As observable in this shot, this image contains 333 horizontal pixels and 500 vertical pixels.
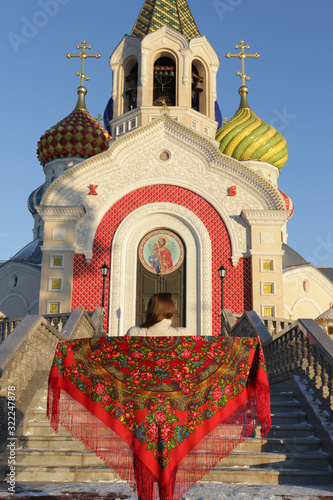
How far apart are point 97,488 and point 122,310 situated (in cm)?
1075

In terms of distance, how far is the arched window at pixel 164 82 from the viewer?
20.0m

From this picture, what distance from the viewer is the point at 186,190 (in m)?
17.0

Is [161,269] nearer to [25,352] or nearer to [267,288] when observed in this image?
[267,288]

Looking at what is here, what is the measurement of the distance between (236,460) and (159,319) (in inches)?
102

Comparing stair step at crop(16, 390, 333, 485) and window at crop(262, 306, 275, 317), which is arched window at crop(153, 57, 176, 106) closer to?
window at crop(262, 306, 275, 317)

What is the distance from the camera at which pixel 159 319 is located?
13.7 ft

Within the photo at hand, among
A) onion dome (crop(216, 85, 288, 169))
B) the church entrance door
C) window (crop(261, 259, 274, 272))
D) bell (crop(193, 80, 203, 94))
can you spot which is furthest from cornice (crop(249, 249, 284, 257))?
onion dome (crop(216, 85, 288, 169))

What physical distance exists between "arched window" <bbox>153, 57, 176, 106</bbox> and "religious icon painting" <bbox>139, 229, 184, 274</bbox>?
578cm

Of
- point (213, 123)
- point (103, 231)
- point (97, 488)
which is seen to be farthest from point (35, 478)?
point (213, 123)

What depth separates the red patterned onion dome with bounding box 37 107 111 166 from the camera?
23.9 m

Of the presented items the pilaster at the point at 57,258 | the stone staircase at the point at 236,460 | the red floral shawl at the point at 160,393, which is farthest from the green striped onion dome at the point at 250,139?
the red floral shawl at the point at 160,393

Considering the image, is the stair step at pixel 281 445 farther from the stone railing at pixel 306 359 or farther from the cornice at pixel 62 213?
the cornice at pixel 62 213

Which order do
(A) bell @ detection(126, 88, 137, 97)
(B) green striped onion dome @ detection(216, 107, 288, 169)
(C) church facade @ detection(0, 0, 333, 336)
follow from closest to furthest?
(C) church facade @ detection(0, 0, 333, 336) → (A) bell @ detection(126, 88, 137, 97) → (B) green striped onion dome @ detection(216, 107, 288, 169)

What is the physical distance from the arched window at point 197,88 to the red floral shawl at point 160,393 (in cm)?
1724
